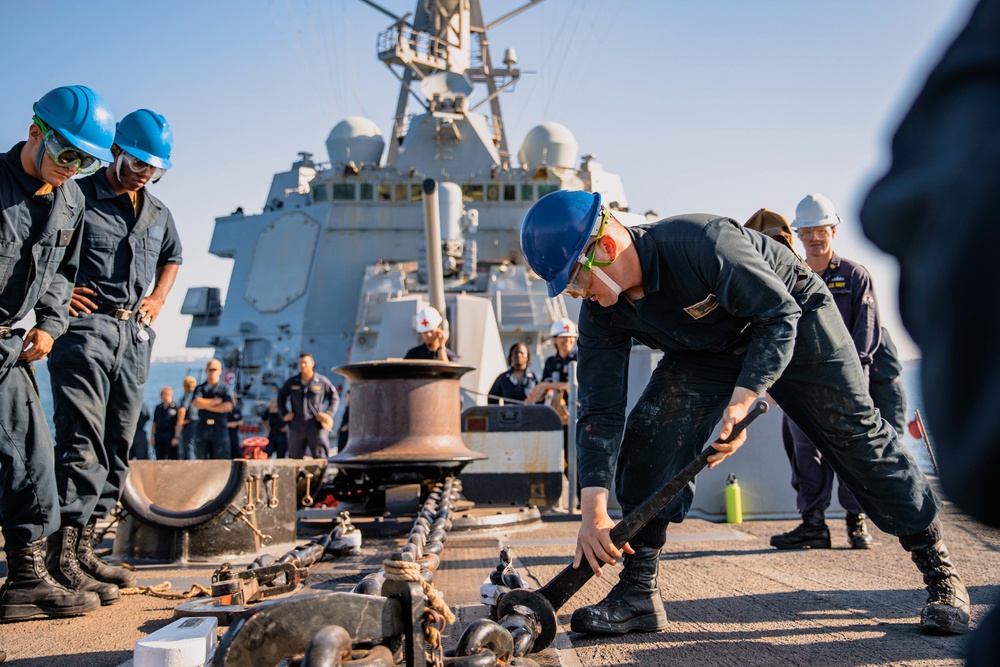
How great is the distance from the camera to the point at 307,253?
23891mm

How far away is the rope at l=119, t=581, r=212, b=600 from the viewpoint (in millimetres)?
3258

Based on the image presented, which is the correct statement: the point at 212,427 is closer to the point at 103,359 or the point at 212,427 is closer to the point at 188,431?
the point at 188,431

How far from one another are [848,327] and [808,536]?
111 centimetres

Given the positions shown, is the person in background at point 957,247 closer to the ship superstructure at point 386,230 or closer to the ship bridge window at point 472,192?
the ship superstructure at point 386,230

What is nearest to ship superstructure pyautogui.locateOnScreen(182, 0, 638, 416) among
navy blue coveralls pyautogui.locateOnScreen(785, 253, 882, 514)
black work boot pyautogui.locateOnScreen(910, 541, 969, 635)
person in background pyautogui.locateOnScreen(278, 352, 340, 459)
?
person in background pyautogui.locateOnScreen(278, 352, 340, 459)

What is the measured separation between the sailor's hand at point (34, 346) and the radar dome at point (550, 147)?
2316 centimetres

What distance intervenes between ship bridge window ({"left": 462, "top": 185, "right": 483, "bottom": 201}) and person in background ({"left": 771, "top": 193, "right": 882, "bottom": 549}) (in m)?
19.8

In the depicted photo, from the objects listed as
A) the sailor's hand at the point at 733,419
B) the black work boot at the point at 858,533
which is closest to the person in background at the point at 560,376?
the black work boot at the point at 858,533

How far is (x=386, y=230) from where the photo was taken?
2377 cm

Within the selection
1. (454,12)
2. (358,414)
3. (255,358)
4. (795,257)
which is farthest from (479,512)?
(454,12)

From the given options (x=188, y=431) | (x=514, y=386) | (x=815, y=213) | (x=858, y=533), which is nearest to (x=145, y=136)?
(x=815, y=213)

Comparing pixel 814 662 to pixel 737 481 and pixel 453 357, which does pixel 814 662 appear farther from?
pixel 453 357

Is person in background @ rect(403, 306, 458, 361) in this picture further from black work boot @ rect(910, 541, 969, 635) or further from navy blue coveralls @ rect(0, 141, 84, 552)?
black work boot @ rect(910, 541, 969, 635)

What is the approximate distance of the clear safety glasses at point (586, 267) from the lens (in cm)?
271
